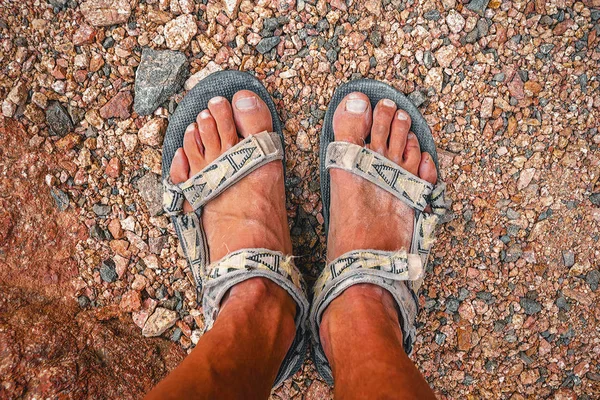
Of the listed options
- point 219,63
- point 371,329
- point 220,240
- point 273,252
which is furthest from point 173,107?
point 371,329

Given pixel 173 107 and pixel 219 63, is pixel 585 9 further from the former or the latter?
pixel 173 107

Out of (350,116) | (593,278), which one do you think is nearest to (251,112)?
(350,116)

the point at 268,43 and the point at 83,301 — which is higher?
the point at 268,43

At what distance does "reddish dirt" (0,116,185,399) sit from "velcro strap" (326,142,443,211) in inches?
35.3

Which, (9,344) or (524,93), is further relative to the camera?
(524,93)

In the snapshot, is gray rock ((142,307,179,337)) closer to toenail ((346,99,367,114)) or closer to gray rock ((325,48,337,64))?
toenail ((346,99,367,114))

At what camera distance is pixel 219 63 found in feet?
5.26

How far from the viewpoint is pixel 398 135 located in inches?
61.7

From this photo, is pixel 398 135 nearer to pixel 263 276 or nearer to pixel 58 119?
pixel 263 276

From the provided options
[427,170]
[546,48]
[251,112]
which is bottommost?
[427,170]

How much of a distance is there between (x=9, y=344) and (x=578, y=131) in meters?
1.97

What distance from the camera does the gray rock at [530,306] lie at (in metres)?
1.56

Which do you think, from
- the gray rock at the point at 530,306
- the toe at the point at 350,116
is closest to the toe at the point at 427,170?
the toe at the point at 350,116

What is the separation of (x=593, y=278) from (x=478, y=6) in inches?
40.7
